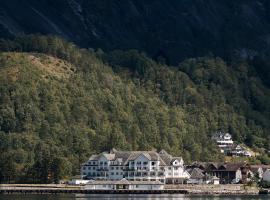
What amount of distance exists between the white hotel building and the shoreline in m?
8.22

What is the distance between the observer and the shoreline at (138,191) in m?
156

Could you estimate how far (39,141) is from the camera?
18038 cm

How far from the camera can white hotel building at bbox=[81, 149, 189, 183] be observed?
175625 millimetres

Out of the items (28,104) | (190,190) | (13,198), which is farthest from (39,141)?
(13,198)

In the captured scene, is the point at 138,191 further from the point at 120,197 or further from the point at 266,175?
the point at 266,175

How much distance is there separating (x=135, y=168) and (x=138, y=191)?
17774 mm

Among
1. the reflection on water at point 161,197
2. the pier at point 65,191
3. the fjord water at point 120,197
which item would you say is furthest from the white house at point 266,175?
the pier at point 65,191

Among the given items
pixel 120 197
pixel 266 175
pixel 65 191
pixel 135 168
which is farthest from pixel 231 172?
pixel 120 197

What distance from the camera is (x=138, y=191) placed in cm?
15838

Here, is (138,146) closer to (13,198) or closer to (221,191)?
(221,191)

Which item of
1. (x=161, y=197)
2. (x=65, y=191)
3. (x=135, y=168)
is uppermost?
(x=135, y=168)

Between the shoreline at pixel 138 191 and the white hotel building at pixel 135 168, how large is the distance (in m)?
8.22

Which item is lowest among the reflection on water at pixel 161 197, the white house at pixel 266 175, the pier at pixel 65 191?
the reflection on water at pixel 161 197

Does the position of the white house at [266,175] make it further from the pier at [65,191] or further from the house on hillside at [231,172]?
the pier at [65,191]
